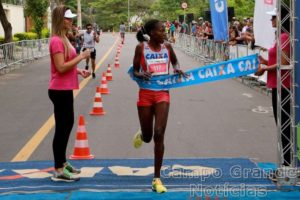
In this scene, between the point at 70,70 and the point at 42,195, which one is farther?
the point at 70,70

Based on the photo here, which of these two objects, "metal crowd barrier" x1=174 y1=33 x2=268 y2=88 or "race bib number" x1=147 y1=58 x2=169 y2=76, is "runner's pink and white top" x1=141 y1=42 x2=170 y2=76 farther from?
"metal crowd barrier" x1=174 y1=33 x2=268 y2=88

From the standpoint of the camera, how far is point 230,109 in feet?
44.0

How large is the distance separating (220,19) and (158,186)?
12.2 m

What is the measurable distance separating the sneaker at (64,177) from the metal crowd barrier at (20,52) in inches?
641

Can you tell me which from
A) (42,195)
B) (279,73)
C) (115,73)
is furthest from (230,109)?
(115,73)

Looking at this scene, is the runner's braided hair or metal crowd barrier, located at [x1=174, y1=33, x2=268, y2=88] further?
metal crowd barrier, located at [x1=174, y1=33, x2=268, y2=88]

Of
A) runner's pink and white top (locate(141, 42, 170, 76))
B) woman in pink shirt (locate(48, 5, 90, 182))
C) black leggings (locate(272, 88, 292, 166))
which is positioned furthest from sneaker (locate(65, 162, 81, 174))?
black leggings (locate(272, 88, 292, 166))

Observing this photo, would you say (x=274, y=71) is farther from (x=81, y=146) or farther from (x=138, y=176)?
(x=81, y=146)

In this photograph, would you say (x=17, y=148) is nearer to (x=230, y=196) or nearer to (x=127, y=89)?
(x=230, y=196)

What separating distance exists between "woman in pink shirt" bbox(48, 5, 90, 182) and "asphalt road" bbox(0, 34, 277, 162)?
151cm

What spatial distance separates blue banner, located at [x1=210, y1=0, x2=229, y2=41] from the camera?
1775 centimetres

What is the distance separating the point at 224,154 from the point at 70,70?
2.96 m

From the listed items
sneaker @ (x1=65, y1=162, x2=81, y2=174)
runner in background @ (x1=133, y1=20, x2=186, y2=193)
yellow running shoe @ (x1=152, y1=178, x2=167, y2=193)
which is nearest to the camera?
yellow running shoe @ (x1=152, y1=178, x2=167, y2=193)

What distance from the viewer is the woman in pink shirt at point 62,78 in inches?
261
